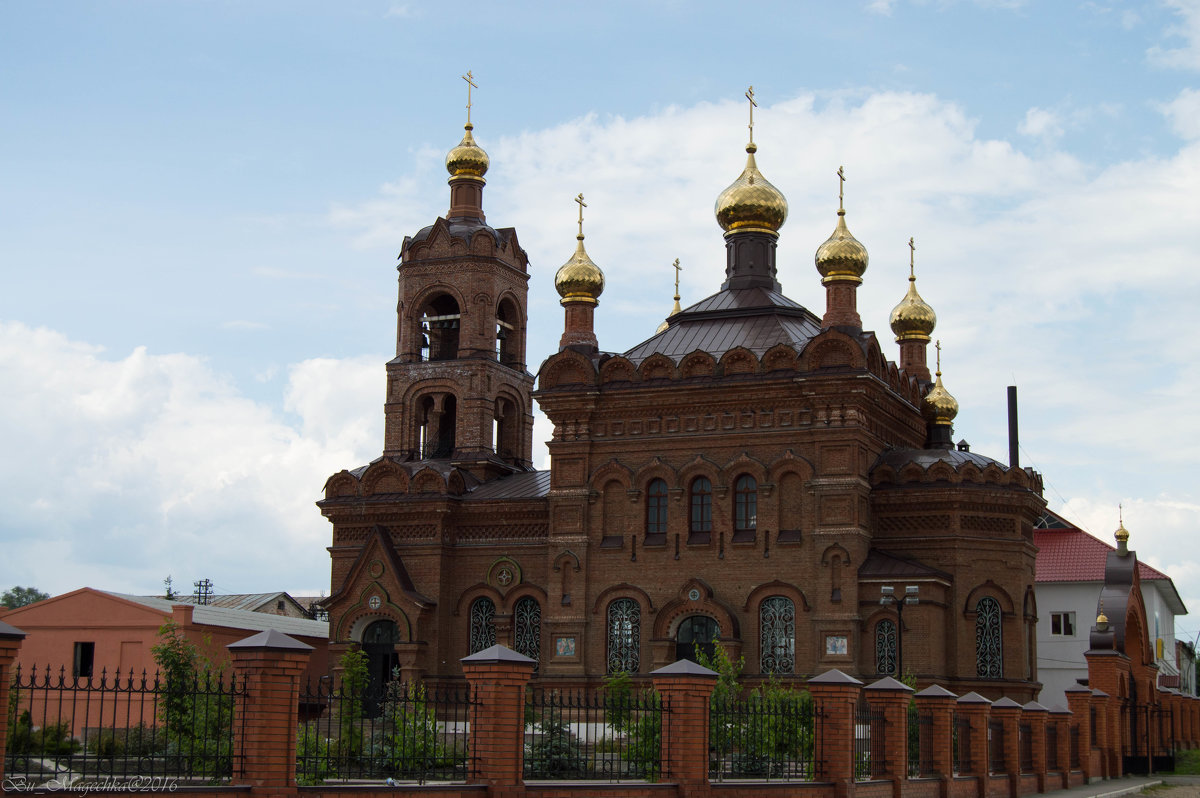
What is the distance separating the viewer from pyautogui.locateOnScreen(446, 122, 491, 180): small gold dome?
3100cm

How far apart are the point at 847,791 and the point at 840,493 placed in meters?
10.3

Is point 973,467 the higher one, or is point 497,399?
point 497,399

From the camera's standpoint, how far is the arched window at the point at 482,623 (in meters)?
26.9

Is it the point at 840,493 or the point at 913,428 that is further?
the point at 913,428

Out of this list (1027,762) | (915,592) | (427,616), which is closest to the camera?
(1027,762)

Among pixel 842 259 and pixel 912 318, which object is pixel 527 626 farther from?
pixel 912 318

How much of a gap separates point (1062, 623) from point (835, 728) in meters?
24.3

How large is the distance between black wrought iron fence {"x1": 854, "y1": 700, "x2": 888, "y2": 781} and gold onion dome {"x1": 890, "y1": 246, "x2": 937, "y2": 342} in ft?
56.2

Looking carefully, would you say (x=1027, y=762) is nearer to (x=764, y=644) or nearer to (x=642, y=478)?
(x=764, y=644)

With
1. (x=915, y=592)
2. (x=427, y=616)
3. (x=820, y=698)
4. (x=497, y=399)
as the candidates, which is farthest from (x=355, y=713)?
(x=497, y=399)

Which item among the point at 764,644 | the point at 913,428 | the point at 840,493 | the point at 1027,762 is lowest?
the point at 1027,762

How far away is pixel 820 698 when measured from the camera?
46.7 ft

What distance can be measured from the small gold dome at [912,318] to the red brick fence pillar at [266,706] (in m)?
22.7

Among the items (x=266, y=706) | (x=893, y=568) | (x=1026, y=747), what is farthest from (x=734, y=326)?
(x=266, y=706)
